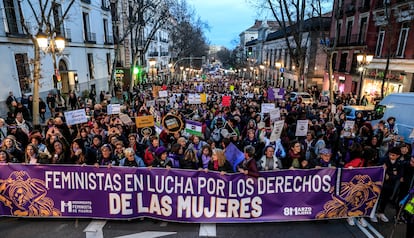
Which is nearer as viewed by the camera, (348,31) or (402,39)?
(402,39)

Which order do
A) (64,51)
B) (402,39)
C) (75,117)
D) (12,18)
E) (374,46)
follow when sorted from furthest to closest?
(374,46) < (64,51) < (402,39) < (12,18) < (75,117)

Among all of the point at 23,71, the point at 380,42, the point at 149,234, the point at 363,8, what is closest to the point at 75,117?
the point at 149,234

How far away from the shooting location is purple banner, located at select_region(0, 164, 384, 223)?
505 centimetres

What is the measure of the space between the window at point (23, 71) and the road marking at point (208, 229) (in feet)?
49.7

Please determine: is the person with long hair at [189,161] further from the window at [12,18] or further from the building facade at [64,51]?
the window at [12,18]

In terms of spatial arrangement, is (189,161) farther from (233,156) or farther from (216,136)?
(216,136)

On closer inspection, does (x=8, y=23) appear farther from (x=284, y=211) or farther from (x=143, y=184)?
(x=284, y=211)

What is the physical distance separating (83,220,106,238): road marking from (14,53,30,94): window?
13560 mm

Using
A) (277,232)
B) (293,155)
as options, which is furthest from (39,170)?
(293,155)

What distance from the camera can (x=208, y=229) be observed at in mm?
5238

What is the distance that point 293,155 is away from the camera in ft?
18.9

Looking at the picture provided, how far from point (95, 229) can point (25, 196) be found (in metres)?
1.62

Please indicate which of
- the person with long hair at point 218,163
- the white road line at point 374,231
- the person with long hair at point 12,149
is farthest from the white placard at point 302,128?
the person with long hair at point 12,149

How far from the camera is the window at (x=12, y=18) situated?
14.3 metres
